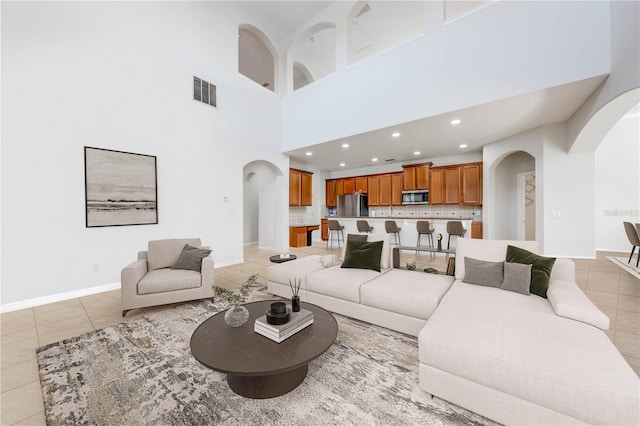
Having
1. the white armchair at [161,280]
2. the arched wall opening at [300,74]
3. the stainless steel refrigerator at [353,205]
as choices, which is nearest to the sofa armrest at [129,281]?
the white armchair at [161,280]

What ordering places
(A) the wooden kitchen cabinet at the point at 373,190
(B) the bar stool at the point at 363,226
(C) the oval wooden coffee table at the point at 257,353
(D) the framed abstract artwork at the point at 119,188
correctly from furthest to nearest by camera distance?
(A) the wooden kitchen cabinet at the point at 373,190
(B) the bar stool at the point at 363,226
(D) the framed abstract artwork at the point at 119,188
(C) the oval wooden coffee table at the point at 257,353

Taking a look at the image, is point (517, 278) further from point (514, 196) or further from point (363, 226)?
point (514, 196)

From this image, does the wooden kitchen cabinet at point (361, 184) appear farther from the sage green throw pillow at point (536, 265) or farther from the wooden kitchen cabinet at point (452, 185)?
the sage green throw pillow at point (536, 265)

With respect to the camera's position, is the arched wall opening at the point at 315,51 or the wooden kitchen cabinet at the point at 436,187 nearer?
the arched wall opening at the point at 315,51

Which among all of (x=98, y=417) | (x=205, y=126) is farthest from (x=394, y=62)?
(x=98, y=417)

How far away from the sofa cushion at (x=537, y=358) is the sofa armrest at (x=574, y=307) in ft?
0.18

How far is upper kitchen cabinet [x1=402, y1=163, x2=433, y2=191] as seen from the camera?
25.3ft

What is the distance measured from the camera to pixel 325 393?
160 cm

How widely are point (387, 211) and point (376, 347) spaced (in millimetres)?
7236

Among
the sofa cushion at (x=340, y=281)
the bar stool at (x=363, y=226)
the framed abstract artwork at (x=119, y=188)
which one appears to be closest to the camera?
the sofa cushion at (x=340, y=281)

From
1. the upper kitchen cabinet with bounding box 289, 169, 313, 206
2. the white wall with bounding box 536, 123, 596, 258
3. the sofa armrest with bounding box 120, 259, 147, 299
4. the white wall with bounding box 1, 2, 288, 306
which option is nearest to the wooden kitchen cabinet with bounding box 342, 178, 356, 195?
the upper kitchen cabinet with bounding box 289, 169, 313, 206

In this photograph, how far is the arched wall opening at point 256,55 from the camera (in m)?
6.55

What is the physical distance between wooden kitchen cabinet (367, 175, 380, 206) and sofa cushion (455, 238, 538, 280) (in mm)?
6109

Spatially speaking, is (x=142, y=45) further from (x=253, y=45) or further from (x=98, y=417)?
(x=98, y=417)
